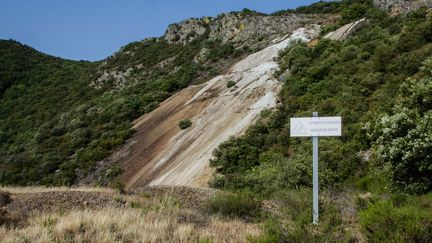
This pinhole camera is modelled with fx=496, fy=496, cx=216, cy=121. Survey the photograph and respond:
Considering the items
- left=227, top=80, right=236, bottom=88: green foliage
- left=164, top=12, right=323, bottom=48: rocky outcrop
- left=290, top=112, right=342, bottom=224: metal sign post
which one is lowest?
left=227, top=80, right=236, bottom=88: green foliage

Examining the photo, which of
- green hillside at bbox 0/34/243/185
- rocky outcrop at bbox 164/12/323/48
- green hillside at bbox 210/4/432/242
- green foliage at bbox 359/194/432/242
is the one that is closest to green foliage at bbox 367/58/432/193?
green hillside at bbox 210/4/432/242

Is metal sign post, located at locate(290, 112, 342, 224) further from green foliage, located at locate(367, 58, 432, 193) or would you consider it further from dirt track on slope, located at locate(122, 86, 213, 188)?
dirt track on slope, located at locate(122, 86, 213, 188)

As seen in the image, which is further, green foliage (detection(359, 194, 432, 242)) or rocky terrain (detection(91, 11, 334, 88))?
rocky terrain (detection(91, 11, 334, 88))

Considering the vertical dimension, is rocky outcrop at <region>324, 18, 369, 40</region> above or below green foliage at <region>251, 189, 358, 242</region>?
above

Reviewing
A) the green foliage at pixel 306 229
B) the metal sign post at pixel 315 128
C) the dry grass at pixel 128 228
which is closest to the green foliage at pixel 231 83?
the dry grass at pixel 128 228

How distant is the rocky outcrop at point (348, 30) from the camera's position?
1459 inches

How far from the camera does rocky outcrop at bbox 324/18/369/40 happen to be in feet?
122

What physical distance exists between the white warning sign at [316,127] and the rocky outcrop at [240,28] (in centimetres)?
3777

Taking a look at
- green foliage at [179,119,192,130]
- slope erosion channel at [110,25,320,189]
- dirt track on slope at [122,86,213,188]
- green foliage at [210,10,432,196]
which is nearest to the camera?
green foliage at [210,10,432,196]

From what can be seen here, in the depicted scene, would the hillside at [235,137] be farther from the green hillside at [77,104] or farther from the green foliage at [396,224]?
the green hillside at [77,104]


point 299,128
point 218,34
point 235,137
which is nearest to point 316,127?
point 299,128

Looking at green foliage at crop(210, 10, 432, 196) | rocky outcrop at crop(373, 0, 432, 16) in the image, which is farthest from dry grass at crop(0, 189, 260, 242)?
rocky outcrop at crop(373, 0, 432, 16)

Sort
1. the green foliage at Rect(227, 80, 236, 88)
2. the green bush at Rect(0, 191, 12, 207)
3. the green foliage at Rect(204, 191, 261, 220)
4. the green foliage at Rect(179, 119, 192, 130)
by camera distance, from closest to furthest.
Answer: the green foliage at Rect(204, 191, 261, 220), the green bush at Rect(0, 191, 12, 207), the green foliage at Rect(179, 119, 192, 130), the green foliage at Rect(227, 80, 236, 88)

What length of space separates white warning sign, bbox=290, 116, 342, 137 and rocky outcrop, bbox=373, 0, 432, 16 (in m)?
28.1
